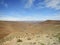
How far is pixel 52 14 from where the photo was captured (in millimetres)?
2723

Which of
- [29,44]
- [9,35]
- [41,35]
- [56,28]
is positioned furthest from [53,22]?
[9,35]

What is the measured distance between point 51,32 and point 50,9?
18.4 inches

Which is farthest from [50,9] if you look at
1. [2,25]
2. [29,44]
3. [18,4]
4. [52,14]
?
[2,25]

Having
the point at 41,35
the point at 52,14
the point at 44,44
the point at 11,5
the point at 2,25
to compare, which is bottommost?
the point at 44,44

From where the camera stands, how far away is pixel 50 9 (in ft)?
8.95

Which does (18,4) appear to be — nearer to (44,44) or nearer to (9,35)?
(9,35)

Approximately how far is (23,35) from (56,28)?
2.21 ft

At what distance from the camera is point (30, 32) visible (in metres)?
2.67

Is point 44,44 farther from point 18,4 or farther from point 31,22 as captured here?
point 18,4

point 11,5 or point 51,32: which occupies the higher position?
point 11,5

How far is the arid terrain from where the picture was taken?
8.52ft

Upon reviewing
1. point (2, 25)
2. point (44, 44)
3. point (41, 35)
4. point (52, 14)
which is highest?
point (52, 14)

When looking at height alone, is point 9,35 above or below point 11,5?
below

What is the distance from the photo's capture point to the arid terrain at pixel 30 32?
260cm
